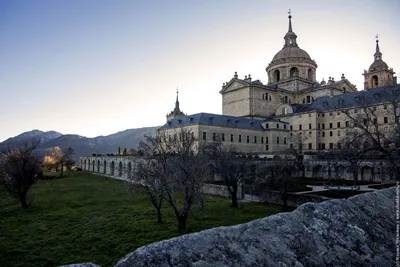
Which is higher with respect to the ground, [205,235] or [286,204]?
[205,235]

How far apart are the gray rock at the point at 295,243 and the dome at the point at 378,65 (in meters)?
82.8

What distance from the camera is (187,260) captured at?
7.63 ft

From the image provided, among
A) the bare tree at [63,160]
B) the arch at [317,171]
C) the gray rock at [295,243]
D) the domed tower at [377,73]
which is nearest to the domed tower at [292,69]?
the domed tower at [377,73]

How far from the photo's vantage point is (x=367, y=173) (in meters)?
37.2

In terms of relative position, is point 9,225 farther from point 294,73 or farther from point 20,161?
point 294,73

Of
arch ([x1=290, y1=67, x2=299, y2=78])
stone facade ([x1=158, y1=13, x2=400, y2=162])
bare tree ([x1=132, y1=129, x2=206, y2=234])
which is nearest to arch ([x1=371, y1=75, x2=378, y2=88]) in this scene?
stone facade ([x1=158, y1=13, x2=400, y2=162])

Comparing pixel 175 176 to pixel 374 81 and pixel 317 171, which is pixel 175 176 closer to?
pixel 317 171

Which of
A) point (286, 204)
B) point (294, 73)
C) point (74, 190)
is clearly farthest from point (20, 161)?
point (294, 73)

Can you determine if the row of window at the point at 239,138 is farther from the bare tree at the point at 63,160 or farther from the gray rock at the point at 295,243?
the gray rock at the point at 295,243

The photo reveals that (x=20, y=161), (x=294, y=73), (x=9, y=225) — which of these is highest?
(x=294, y=73)

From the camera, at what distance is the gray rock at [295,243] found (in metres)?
2.38

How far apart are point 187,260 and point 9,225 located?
26.5m

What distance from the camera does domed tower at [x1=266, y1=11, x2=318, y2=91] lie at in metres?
73.9

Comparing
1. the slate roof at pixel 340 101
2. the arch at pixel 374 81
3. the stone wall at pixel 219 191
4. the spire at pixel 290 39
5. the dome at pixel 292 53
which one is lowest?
the stone wall at pixel 219 191
